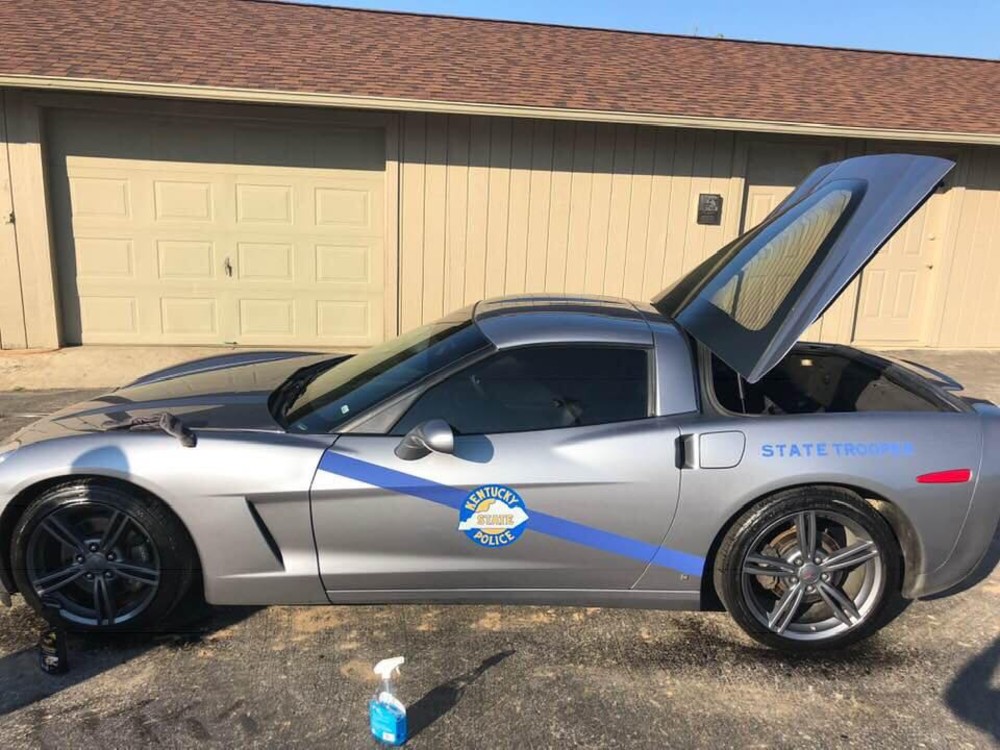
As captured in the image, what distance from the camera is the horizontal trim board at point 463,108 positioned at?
7.35 m

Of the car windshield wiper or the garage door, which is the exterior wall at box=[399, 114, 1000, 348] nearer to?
the garage door

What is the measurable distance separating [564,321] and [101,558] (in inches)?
83.3

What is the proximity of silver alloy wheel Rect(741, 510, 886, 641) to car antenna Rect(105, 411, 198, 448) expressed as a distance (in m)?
2.25

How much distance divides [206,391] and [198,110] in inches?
221

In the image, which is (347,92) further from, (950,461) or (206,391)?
(950,461)

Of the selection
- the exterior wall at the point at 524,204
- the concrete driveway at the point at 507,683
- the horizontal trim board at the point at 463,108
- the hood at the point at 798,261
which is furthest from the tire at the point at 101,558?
the exterior wall at the point at 524,204

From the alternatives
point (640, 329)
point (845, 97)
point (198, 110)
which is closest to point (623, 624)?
point (640, 329)

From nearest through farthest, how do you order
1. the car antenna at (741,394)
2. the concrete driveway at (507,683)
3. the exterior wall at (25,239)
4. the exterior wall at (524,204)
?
the concrete driveway at (507,683) < the car antenna at (741,394) < the exterior wall at (25,239) < the exterior wall at (524,204)

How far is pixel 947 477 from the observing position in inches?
119

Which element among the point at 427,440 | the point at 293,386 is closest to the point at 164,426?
the point at 293,386

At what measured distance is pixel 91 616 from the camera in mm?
2998

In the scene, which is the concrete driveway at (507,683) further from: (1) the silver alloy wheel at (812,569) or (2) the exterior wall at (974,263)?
(2) the exterior wall at (974,263)

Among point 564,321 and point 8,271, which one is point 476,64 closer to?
point 8,271

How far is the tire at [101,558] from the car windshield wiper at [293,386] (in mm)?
620
